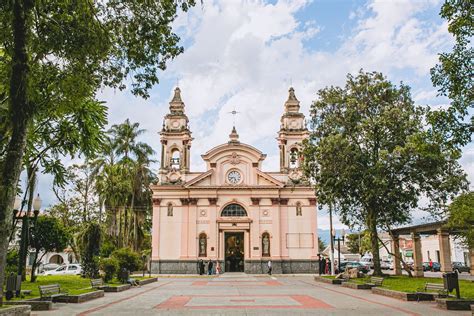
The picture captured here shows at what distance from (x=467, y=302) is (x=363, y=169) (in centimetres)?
1314

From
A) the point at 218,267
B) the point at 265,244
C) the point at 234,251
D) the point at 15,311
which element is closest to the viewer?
the point at 15,311

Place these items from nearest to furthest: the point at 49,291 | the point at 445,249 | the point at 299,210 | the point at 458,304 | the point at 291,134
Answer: the point at 458,304 → the point at 49,291 → the point at 445,249 → the point at 299,210 → the point at 291,134

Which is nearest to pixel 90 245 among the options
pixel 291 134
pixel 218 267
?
pixel 218 267

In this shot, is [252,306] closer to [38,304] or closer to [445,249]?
[38,304]

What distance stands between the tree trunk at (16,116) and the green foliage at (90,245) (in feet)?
50.7

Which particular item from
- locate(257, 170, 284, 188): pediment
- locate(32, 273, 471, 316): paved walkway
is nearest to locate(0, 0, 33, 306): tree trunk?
locate(32, 273, 471, 316): paved walkway

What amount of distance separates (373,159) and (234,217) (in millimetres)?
18963

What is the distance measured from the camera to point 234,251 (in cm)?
4394

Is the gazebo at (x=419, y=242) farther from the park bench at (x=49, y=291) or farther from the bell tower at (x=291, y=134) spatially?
the park bench at (x=49, y=291)

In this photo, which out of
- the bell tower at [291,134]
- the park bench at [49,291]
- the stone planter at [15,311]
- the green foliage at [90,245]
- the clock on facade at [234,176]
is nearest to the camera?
the stone planter at [15,311]

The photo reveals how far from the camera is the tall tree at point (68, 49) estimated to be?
437 inches

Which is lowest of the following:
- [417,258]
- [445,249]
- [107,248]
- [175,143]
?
[417,258]

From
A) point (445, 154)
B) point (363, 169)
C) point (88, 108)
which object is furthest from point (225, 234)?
point (88, 108)

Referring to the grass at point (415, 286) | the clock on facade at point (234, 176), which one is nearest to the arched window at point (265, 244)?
the clock on facade at point (234, 176)
